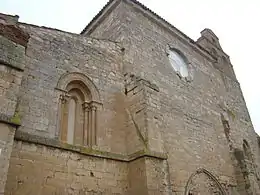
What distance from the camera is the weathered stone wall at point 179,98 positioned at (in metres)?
7.68

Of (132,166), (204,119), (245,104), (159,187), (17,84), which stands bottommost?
(159,187)

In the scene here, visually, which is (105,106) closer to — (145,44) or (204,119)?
(145,44)

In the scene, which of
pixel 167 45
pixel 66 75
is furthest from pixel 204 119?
pixel 66 75

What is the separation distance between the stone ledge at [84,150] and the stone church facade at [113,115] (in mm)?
20

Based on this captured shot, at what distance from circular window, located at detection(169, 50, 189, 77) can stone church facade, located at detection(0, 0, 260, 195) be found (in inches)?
2.1

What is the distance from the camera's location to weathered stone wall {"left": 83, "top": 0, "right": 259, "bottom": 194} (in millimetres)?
7676

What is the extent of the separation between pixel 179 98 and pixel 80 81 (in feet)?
12.2

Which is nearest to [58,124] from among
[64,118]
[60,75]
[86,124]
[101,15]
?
[64,118]

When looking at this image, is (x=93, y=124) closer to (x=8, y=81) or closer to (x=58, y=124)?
(x=58, y=124)

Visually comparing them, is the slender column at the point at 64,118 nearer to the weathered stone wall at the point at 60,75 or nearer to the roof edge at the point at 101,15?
A: the weathered stone wall at the point at 60,75

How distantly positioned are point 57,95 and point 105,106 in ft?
4.37

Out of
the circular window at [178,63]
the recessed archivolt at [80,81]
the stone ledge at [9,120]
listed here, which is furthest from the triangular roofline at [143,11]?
the stone ledge at [9,120]

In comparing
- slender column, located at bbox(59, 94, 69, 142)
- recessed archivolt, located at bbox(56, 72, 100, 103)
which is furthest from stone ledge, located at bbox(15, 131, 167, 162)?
recessed archivolt, located at bbox(56, 72, 100, 103)

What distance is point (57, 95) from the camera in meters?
6.11
